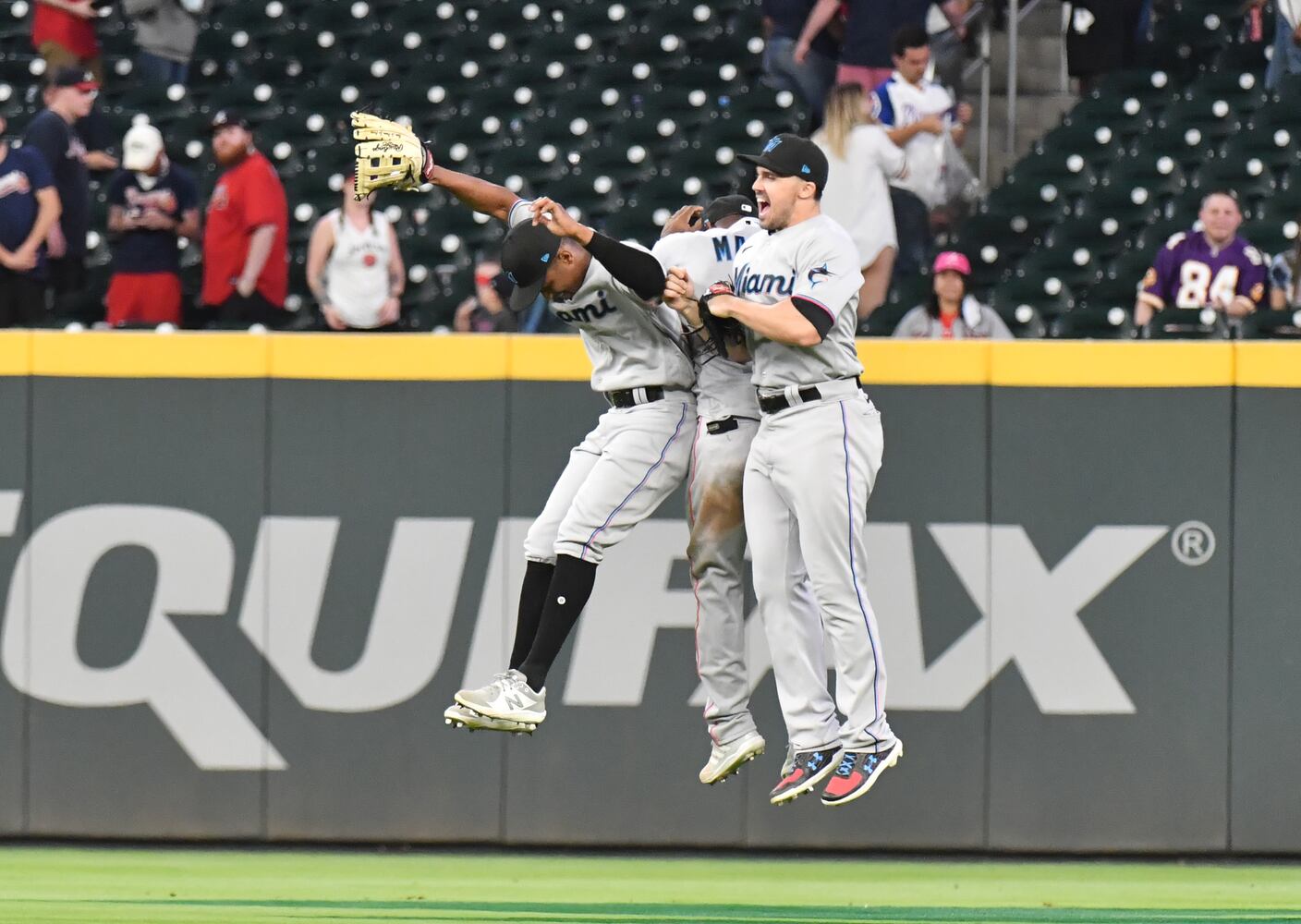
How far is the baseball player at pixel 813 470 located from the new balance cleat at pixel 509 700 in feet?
2.63

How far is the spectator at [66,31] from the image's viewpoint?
12547 mm

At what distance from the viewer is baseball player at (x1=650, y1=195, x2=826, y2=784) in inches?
270

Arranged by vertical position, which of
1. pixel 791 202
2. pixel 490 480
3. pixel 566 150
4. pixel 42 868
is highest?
pixel 566 150

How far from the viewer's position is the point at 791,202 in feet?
21.8

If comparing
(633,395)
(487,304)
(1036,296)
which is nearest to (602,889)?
(633,395)

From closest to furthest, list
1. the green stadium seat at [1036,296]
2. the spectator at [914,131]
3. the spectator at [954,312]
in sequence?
the spectator at [954,312], the green stadium seat at [1036,296], the spectator at [914,131]

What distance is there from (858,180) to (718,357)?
3.45m

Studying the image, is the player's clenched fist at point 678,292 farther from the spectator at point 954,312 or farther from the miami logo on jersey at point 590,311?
the spectator at point 954,312

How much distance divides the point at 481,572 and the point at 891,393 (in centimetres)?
177

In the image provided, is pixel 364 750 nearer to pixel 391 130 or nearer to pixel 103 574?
pixel 103 574

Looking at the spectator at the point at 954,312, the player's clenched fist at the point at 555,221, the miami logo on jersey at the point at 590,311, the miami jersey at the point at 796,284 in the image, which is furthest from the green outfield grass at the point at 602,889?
the spectator at the point at 954,312

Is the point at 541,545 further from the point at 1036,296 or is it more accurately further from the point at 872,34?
the point at 872,34

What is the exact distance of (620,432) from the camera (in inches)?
273

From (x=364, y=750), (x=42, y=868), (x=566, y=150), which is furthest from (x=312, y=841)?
(x=566, y=150)
